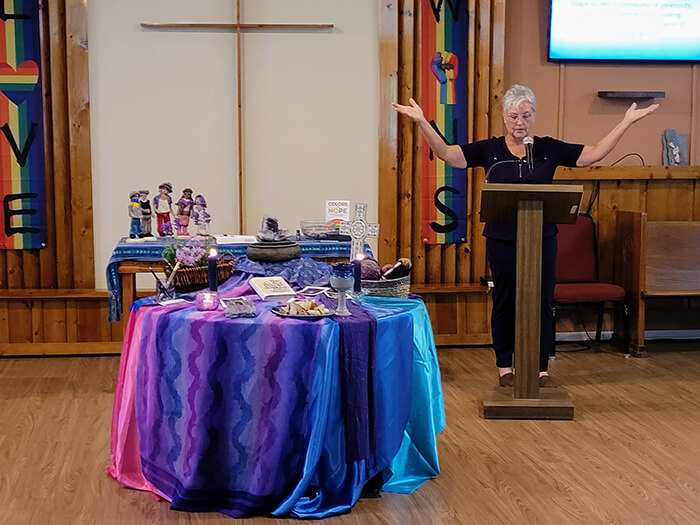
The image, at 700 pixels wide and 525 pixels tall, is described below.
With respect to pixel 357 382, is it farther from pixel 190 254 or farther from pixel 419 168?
pixel 419 168

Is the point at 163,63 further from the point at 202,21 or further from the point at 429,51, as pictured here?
the point at 429,51

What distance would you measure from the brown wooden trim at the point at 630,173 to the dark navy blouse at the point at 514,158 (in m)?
1.42

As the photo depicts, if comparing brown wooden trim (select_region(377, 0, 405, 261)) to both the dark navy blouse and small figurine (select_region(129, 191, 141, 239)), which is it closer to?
the dark navy blouse

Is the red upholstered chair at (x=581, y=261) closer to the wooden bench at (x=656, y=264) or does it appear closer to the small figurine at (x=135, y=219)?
the wooden bench at (x=656, y=264)

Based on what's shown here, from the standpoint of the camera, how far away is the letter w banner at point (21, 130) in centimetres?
537

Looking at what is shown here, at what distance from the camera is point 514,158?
13.7 ft

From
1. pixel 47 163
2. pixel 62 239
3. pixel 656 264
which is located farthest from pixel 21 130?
pixel 656 264

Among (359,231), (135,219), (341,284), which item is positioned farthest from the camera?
(135,219)

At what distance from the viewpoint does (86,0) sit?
17.7 ft

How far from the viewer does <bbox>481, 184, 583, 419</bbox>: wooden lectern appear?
3848mm

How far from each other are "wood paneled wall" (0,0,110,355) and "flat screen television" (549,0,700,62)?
3.03m

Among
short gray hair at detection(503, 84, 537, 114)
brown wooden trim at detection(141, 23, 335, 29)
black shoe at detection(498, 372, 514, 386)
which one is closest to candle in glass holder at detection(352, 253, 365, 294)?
short gray hair at detection(503, 84, 537, 114)

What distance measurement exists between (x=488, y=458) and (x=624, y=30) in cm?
340

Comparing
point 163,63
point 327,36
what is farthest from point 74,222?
point 327,36
